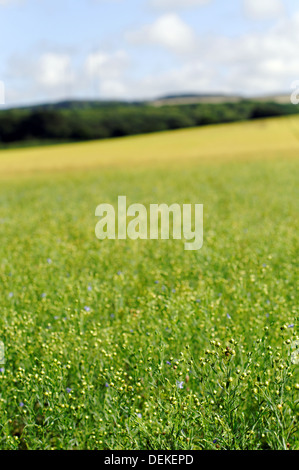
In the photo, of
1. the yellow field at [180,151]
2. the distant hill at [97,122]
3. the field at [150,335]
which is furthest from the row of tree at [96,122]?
the field at [150,335]

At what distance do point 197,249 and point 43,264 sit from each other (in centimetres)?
266

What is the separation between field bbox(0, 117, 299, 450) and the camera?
3219mm

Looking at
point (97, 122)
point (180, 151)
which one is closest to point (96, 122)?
point (97, 122)

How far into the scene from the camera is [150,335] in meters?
4.17

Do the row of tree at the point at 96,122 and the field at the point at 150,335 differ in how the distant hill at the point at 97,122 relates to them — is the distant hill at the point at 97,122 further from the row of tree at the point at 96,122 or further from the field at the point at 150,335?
the field at the point at 150,335

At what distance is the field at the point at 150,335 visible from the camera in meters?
3.22

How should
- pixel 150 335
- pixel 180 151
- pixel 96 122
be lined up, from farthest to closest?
1. pixel 96 122
2. pixel 180 151
3. pixel 150 335

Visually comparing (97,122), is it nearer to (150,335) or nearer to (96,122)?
(96,122)

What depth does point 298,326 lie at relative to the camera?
11.2 ft

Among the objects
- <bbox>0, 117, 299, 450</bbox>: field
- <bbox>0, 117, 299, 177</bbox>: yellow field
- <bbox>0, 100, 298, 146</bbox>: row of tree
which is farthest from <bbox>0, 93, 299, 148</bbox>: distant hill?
<bbox>0, 117, 299, 450</bbox>: field

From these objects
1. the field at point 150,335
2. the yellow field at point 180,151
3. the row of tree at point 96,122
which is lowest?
the field at point 150,335

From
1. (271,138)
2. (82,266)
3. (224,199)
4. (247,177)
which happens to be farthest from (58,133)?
(82,266)
